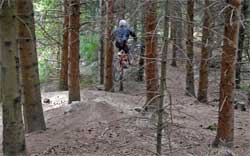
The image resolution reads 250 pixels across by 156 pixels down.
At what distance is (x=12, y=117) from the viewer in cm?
543

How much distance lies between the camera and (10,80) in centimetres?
529

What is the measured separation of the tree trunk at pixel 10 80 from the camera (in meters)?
5.14

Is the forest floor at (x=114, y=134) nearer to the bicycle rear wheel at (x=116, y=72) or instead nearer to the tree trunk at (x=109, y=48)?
the tree trunk at (x=109, y=48)

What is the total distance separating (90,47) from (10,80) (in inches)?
502

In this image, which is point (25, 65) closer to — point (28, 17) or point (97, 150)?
point (28, 17)

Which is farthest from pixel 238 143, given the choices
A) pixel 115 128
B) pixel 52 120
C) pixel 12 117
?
pixel 12 117

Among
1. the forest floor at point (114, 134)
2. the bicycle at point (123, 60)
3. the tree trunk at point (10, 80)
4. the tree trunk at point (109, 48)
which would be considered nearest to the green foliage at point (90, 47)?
the bicycle at point (123, 60)

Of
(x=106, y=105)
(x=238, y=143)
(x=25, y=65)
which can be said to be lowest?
(x=238, y=143)

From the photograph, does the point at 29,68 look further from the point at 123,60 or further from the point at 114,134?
the point at 123,60

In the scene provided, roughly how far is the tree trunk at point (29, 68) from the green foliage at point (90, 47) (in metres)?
9.84

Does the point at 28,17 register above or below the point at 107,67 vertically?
above

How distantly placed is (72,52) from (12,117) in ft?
13.5

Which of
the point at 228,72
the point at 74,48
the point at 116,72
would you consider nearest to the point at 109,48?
the point at 116,72

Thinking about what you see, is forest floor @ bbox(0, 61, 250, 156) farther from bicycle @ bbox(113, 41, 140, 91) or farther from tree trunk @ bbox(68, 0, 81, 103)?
bicycle @ bbox(113, 41, 140, 91)
